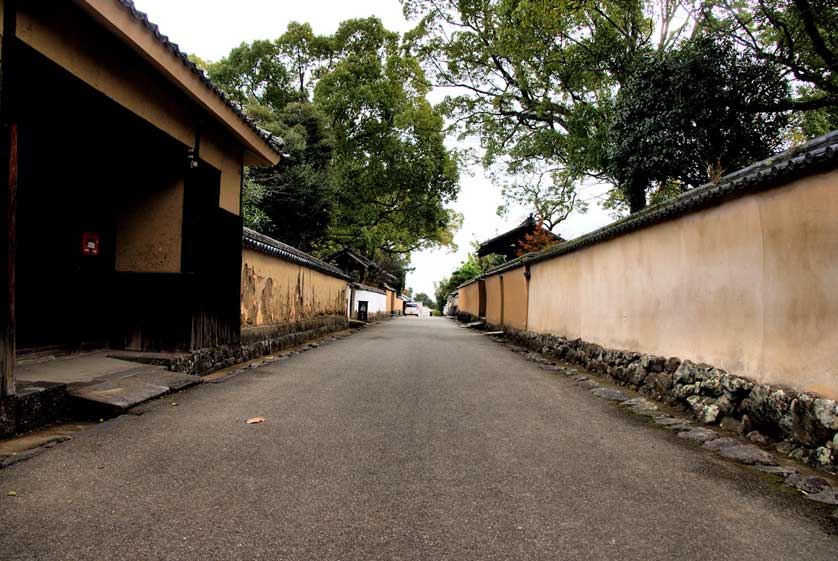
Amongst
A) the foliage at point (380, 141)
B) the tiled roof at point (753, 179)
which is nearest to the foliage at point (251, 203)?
the foliage at point (380, 141)

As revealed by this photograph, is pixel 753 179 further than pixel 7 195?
Yes

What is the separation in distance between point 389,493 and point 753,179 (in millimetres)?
4919

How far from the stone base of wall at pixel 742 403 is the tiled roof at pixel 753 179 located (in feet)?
6.74

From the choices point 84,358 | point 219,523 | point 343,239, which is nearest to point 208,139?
point 84,358

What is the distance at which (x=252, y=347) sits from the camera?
10453mm

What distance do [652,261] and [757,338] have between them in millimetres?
2801

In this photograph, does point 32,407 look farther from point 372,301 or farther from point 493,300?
point 372,301

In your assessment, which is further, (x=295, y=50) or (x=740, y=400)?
(x=295, y=50)

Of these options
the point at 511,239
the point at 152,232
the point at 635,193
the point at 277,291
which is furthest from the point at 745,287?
the point at 511,239

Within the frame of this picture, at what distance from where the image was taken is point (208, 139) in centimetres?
851

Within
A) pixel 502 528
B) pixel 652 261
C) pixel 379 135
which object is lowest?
pixel 502 528

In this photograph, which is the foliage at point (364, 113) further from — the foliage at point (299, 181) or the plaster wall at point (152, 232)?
the plaster wall at point (152, 232)

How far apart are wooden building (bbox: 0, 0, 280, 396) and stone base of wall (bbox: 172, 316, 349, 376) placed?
10.3 inches

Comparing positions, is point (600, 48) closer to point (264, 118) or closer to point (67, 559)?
point (264, 118)
